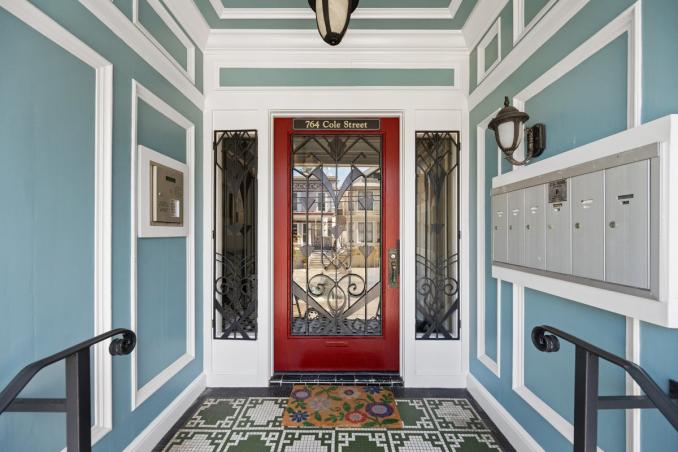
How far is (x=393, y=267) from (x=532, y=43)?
1748 millimetres

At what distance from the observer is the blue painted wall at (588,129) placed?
3.43 ft

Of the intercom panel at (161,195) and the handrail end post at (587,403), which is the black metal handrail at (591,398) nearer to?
the handrail end post at (587,403)

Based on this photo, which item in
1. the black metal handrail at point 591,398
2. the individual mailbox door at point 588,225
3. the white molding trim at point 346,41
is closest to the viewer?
the black metal handrail at point 591,398

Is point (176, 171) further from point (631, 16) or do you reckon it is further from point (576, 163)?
point (631, 16)

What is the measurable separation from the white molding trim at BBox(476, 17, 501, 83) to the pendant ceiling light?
1.16 metres

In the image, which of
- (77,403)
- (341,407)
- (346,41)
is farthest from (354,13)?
(341,407)

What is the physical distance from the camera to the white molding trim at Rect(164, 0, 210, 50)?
81.0 inches

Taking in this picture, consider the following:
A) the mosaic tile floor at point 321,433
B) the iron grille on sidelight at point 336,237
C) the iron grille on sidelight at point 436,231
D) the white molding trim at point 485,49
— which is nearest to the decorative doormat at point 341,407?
the mosaic tile floor at point 321,433

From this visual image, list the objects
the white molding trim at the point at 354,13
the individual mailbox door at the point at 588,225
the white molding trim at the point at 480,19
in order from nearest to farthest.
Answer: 1. the individual mailbox door at the point at 588,225
2. the white molding trim at the point at 480,19
3. the white molding trim at the point at 354,13

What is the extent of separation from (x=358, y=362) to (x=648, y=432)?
191cm

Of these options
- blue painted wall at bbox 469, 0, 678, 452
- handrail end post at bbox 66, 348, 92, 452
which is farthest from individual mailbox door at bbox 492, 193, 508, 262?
handrail end post at bbox 66, 348, 92, 452

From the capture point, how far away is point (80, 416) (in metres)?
0.97

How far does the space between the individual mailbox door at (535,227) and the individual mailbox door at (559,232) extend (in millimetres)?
38

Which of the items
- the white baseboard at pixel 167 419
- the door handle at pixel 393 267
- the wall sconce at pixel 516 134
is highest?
the wall sconce at pixel 516 134
